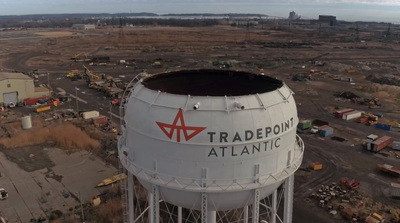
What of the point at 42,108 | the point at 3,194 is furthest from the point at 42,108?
the point at 3,194

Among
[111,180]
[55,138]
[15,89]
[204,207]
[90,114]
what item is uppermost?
[204,207]

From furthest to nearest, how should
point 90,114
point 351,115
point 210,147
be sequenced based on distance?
point 351,115, point 90,114, point 210,147

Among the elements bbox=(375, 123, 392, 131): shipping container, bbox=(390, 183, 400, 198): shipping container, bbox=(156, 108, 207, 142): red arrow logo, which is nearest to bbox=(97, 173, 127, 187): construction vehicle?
bbox=(156, 108, 207, 142): red arrow logo

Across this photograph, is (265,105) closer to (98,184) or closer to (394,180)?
(98,184)

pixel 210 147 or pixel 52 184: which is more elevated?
pixel 210 147

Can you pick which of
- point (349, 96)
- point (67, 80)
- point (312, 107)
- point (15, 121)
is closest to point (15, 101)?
point (15, 121)

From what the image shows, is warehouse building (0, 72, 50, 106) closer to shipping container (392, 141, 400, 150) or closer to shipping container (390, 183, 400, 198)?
shipping container (390, 183, 400, 198)

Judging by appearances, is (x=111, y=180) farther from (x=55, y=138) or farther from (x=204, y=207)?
(x=204, y=207)
